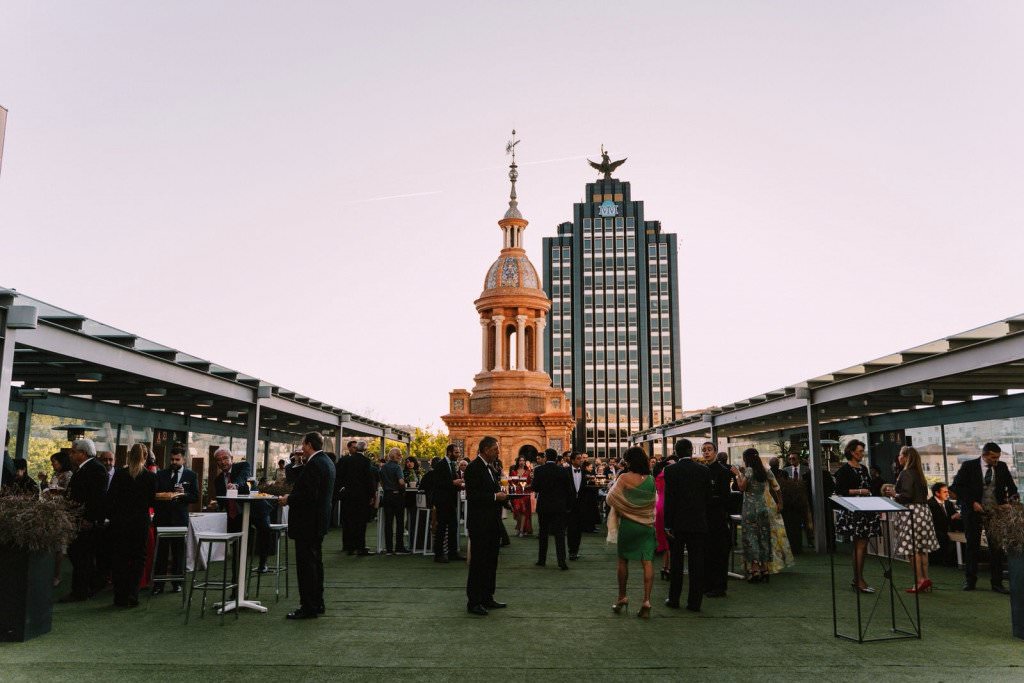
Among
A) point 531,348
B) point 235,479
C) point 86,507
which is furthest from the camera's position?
point 531,348

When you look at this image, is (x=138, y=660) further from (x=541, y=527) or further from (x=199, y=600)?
(x=541, y=527)

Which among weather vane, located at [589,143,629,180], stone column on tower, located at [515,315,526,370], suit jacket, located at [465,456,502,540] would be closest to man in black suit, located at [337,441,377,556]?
suit jacket, located at [465,456,502,540]

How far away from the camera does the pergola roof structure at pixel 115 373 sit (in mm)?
8898

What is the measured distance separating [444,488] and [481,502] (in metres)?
4.00

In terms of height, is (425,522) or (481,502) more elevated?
(481,502)

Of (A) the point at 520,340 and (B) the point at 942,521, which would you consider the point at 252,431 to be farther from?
(A) the point at 520,340

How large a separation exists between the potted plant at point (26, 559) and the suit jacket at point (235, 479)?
11.4 ft

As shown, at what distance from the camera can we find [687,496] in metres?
8.08

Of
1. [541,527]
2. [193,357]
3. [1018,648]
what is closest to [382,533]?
[541,527]

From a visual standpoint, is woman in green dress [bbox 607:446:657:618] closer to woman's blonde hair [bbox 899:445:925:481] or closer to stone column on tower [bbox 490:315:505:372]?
woman's blonde hair [bbox 899:445:925:481]

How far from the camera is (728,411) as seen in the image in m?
21.0

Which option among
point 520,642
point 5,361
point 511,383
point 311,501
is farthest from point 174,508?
point 511,383

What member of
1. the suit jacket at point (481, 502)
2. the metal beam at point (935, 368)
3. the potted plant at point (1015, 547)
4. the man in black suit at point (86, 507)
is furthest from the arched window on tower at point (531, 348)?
the potted plant at point (1015, 547)

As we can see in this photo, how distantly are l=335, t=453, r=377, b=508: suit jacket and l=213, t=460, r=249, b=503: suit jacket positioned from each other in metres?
1.71
